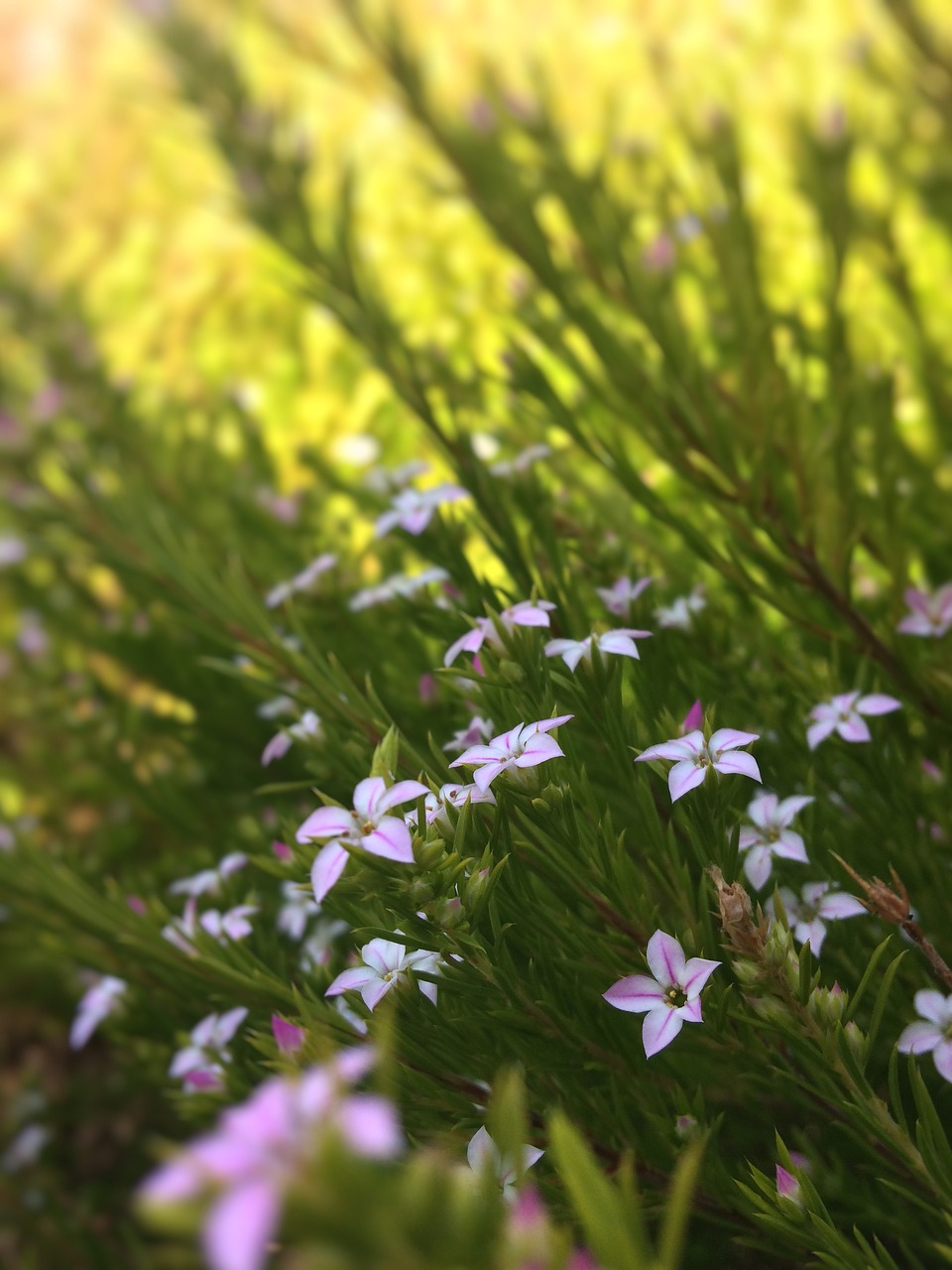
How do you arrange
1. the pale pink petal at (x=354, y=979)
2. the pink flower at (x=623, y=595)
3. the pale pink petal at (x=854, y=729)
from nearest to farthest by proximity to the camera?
1. the pale pink petal at (x=354, y=979)
2. the pale pink petal at (x=854, y=729)
3. the pink flower at (x=623, y=595)

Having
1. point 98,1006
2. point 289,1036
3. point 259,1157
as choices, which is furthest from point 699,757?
point 98,1006

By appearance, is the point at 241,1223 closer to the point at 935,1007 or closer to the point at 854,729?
the point at 935,1007

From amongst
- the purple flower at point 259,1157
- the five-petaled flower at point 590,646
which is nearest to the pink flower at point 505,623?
the five-petaled flower at point 590,646

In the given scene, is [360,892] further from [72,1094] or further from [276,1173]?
[72,1094]

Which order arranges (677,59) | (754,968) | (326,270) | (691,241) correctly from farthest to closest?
(677,59) < (691,241) < (326,270) < (754,968)

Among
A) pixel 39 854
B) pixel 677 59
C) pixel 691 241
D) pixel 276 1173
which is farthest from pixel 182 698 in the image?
pixel 677 59

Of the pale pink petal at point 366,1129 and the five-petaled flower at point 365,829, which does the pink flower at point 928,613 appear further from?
the pale pink petal at point 366,1129
